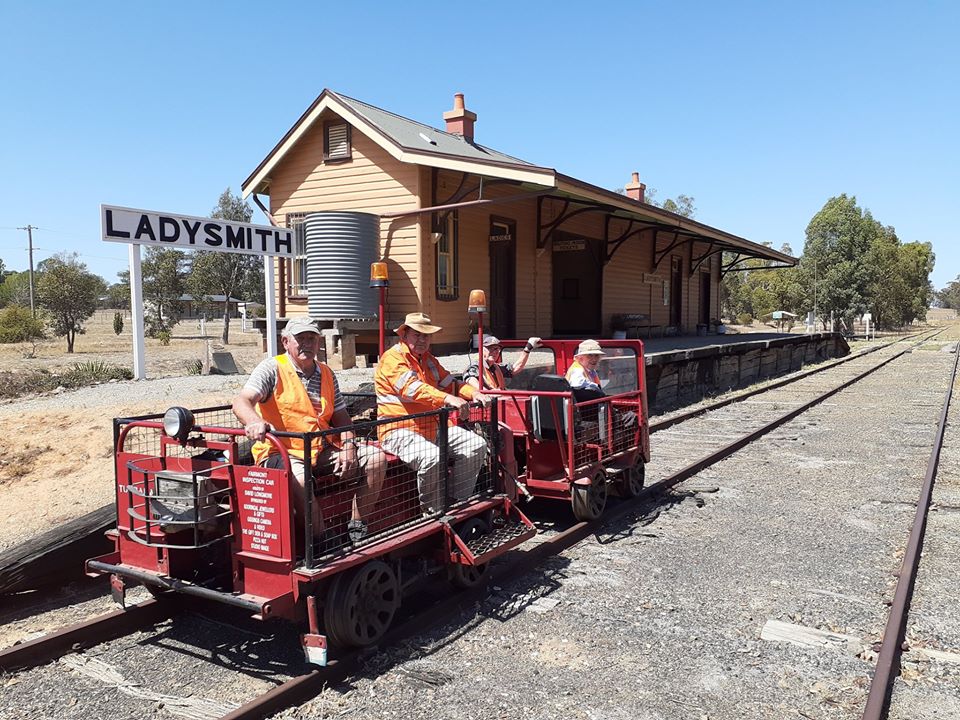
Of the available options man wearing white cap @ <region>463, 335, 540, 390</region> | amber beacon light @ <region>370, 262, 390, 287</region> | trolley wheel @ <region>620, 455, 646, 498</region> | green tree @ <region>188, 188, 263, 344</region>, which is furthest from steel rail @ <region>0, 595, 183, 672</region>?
green tree @ <region>188, 188, 263, 344</region>

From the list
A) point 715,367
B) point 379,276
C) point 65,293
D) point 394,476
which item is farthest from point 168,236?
point 65,293

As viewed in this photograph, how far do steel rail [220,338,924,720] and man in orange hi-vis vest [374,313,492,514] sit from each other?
1.93ft

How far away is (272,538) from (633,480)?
13.3 feet

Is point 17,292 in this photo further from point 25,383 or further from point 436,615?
point 436,615

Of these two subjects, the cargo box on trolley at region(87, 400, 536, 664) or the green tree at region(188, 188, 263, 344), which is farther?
the green tree at region(188, 188, 263, 344)

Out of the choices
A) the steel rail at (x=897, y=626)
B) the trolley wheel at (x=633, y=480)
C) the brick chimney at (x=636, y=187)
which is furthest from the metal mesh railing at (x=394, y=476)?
the brick chimney at (x=636, y=187)

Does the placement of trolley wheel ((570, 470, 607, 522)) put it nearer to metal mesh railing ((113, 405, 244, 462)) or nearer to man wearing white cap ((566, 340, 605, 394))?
man wearing white cap ((566, 340, 605, 394))

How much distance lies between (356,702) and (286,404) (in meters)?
1.57

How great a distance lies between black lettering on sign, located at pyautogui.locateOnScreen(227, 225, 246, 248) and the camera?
10531mm

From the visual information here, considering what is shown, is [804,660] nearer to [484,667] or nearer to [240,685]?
[484,667]

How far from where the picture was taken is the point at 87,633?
3785 millimetres

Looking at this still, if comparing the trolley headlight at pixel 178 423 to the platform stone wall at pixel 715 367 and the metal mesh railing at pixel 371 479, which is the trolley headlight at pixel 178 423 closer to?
the metal mesh railing at pixel 371 479

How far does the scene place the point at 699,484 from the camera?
7477 millimetres

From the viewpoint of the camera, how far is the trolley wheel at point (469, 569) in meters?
4.36
